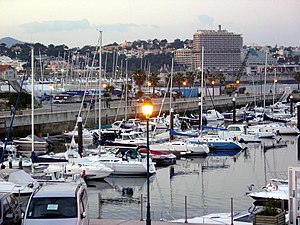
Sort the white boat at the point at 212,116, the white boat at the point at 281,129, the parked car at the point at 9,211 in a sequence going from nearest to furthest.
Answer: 1. the parked car at the point at 9,211
2. the white boat at the point at 281,129
3. the white boat at the point at 212,116

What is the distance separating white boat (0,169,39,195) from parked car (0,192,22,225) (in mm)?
8467

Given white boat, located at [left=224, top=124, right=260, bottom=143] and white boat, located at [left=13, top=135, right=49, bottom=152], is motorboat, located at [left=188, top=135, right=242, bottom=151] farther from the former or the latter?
white boat, located at [left=13, top=135, right=49, bottom=152]

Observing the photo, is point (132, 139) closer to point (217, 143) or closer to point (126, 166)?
point (217, 143)

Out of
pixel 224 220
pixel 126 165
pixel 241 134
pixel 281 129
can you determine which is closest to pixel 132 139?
pixel 241 134

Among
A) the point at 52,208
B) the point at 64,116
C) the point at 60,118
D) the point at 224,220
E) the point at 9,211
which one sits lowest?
the point at 224,220

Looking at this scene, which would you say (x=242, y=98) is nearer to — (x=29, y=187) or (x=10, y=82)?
(x=10, y=82)

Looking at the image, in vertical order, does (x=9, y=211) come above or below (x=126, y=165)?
above

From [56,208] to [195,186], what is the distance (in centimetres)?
2015

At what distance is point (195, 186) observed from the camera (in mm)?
33844

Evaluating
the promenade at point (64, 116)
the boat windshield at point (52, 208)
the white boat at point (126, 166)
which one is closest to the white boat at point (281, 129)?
the promenade at point (64, 116)

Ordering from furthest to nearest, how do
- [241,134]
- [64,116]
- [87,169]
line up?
[64,116] < [241,134] < [87,169]

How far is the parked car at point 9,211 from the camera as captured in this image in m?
14.6

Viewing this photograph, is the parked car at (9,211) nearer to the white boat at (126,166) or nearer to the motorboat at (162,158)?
the white boat at (126,166)

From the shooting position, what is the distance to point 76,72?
459 ft
